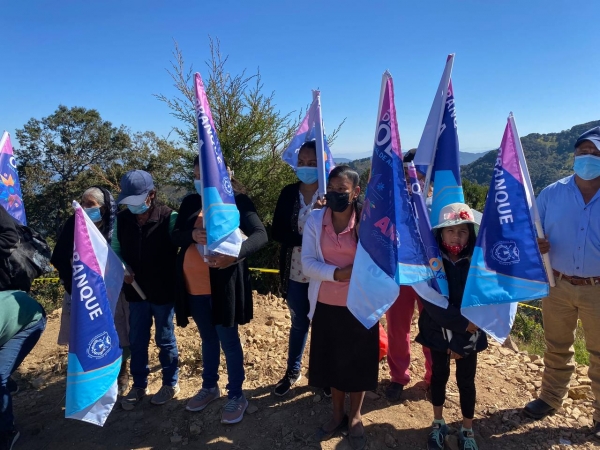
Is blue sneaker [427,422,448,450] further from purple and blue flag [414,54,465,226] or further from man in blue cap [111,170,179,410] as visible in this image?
man in blue cap [111,170,179,410]

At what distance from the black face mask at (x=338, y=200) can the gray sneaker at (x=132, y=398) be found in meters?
2.65

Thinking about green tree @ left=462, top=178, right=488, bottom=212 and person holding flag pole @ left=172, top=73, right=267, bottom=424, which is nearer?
person holding flag pole @ left=172, top=73, right=267, bottom=424

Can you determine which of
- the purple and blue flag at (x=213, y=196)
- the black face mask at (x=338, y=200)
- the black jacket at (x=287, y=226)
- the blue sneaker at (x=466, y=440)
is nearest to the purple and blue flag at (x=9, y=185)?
the purple and blue flag at (x=213, y=196)

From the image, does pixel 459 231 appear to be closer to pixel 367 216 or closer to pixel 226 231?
pixel 367 216

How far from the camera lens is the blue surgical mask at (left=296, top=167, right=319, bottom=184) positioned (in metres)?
3.39

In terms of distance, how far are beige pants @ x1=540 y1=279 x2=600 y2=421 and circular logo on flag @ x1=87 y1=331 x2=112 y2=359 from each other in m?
3.52

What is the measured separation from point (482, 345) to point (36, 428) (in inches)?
154

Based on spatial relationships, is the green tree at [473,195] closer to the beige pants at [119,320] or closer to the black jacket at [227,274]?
Result: the black jacket at [227,274]

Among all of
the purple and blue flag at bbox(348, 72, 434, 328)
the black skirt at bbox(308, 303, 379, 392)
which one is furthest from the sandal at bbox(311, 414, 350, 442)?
the purple and blue flag at bbox(348, 72, 434, 328)

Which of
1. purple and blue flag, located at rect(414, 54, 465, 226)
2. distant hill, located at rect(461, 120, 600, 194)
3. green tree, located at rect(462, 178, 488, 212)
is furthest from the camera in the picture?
distant hill, located at rect(461, 120, 600, 194)

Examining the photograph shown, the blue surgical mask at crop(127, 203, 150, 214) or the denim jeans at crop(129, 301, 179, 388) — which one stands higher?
the blue surgical mask at crop(127, 203, 150, 214)

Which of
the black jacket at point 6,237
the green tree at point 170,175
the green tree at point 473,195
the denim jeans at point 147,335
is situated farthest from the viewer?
the green tree at point 473,195

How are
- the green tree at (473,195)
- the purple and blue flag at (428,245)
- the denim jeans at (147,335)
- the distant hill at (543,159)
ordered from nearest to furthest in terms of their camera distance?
1. the purple and blue flag at (428,245)
2. the denim jeans at (147,335)
3. the green tree at (473,195)
4. the distant hill at (543,159)

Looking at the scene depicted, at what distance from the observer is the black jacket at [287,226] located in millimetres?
3357
